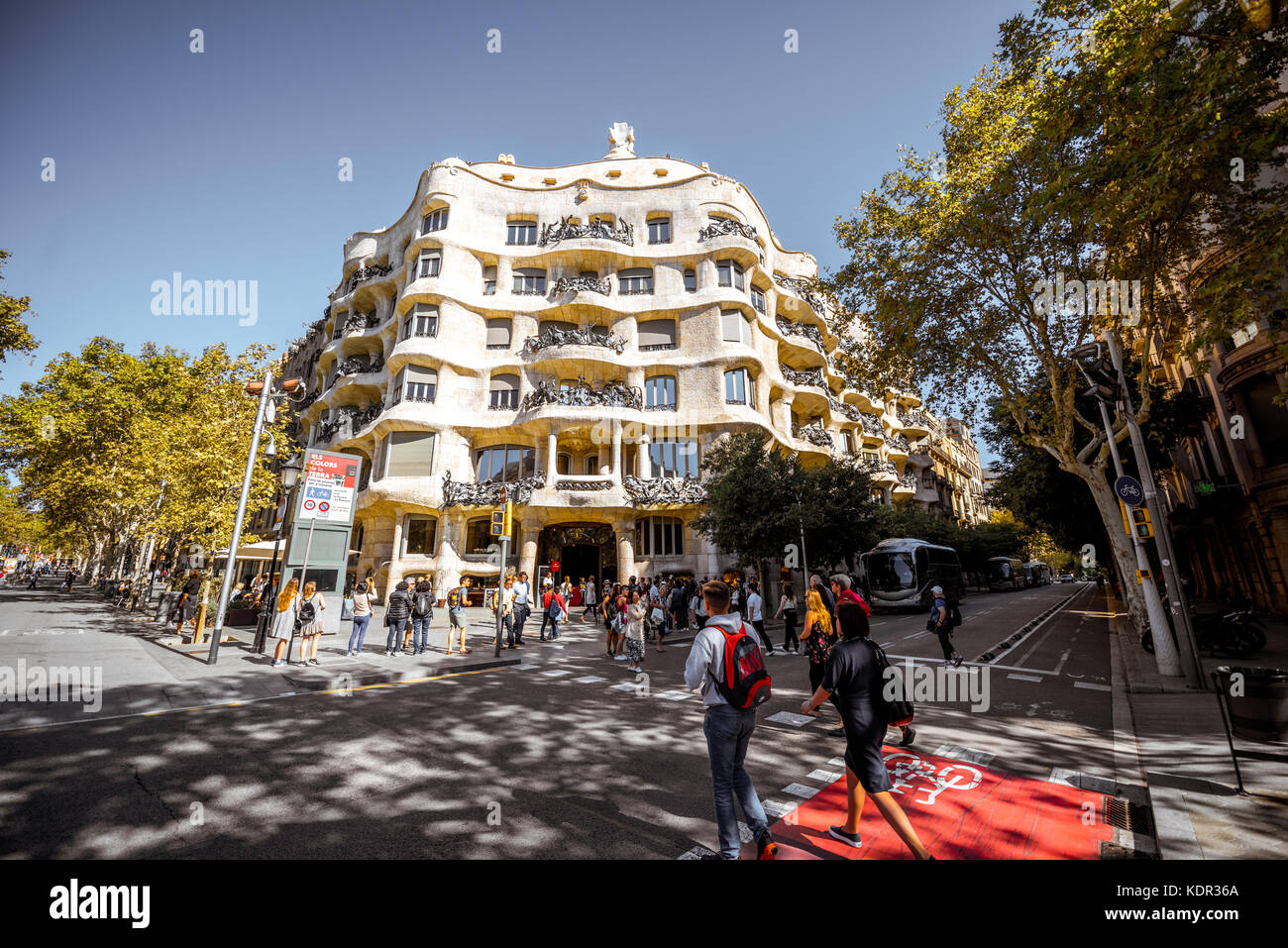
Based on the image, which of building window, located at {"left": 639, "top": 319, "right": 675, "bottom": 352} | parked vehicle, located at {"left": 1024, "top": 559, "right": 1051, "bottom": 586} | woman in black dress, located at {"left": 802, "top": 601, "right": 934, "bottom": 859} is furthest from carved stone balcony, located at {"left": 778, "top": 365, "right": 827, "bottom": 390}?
parked vehicle, located at {"left": 1024, "top": 559, "right": 1051, "bottom": 586}

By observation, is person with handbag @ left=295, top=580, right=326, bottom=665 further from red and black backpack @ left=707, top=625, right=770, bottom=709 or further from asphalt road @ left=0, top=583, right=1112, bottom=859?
red and black backpack @ left=707, top=625, right=770, bottom=709

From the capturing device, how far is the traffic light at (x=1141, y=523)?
964cm

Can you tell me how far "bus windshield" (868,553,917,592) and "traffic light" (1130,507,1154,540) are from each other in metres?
14.2

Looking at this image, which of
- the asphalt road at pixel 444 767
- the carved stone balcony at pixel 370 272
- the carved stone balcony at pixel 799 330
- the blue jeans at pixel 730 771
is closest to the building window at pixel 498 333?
the carved stone balcony at pixel 370 272

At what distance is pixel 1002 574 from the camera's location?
47594 millimetres

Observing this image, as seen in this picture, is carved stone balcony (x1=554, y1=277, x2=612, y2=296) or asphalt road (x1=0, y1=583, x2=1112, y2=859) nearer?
asphalt road (x1=0, y1=583, x2=1112, y2=859)

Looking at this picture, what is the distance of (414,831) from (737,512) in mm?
18031

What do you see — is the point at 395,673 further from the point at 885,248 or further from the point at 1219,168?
the point at 1219,168

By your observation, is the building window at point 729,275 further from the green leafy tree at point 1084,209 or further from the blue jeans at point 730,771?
the blue jeans at point 730,771

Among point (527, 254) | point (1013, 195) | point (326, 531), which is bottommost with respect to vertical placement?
point (326, 531)

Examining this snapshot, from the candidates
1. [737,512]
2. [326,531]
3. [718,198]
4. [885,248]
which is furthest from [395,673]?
[718,198]

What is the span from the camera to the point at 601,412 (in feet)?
79.7

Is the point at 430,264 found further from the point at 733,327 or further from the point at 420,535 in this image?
the point at 733,327

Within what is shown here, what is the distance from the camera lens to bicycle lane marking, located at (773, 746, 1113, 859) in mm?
3580
